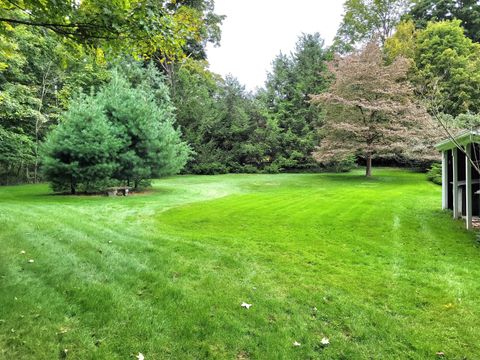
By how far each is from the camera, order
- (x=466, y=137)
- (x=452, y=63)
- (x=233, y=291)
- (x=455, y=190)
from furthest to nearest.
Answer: (x=452, y=63) → (x=455, y=190) → (x=466, y=137) → (x=233, y=291)

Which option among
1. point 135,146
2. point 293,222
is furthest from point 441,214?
point 135,146

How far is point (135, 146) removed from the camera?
1284cm

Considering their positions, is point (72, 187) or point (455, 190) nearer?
point (455, 190)

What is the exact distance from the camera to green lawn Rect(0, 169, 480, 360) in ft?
8.24

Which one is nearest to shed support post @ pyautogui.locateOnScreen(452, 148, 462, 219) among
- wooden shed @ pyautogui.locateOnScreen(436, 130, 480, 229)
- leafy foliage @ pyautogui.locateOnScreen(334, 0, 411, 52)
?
wooden shed @ pyautogui.locateOnScreen(436, 130, 480, 229)

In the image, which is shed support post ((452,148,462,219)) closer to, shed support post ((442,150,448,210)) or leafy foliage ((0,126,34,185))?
shed support post ((442,150,448,210))

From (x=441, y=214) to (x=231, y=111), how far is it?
20760 millimetres

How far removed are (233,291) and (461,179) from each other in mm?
7861

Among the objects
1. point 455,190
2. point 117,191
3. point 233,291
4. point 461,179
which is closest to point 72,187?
point 117,191

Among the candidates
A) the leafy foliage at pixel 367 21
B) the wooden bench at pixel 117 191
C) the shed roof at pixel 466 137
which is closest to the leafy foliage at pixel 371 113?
the shed roof at pixel 466 137

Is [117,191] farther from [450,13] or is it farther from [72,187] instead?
[450,13]

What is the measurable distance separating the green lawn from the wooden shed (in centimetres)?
111

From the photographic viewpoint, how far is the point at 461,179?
8.52m

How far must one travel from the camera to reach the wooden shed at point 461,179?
259 inches
